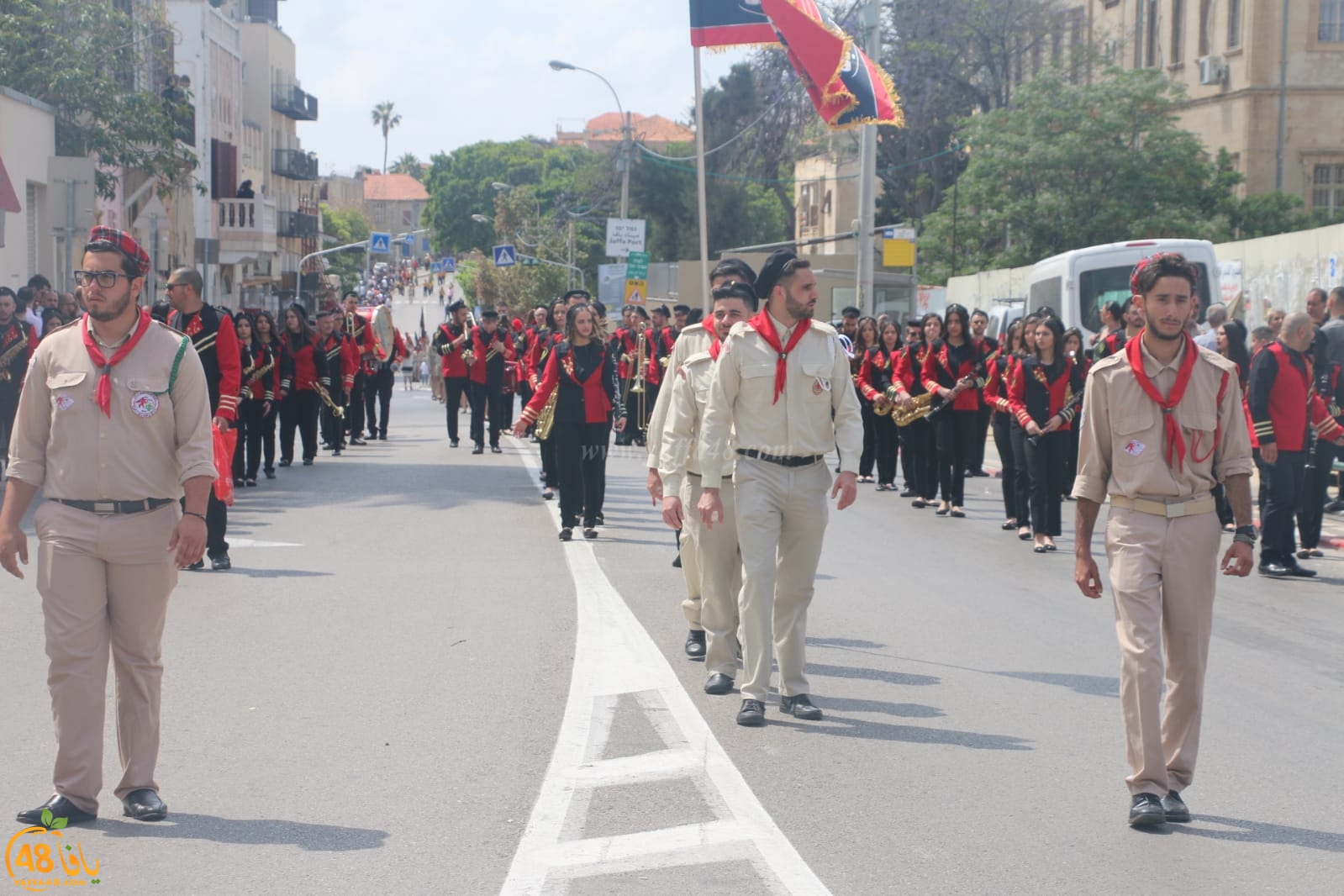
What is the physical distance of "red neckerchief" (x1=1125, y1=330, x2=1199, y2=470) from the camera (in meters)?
6.28

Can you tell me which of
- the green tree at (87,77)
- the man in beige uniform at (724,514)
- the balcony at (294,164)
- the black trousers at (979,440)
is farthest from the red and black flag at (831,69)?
the balcony at (294,164)

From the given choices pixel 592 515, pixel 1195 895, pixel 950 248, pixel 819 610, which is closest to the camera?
pixel 1195 895

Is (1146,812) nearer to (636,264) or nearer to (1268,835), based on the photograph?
(1268,835)

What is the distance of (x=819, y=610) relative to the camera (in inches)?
425

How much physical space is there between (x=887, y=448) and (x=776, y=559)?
501 inches

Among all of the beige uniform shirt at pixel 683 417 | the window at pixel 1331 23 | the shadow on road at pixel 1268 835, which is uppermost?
the window at pixel 1331 23

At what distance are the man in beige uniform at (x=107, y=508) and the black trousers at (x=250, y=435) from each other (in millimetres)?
12969

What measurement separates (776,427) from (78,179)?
678 inches

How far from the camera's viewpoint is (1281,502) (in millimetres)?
12930

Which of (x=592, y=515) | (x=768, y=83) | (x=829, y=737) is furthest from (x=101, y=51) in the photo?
(x=768, y=83)

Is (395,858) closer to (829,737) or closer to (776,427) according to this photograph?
(829,737)

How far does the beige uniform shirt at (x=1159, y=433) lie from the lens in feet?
20.7

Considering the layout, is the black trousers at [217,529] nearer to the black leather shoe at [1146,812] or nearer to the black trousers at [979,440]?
the black trousers at [979,440]

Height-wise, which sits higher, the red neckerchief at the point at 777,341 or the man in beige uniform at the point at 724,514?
the red neckerchief at the point at 777,341
